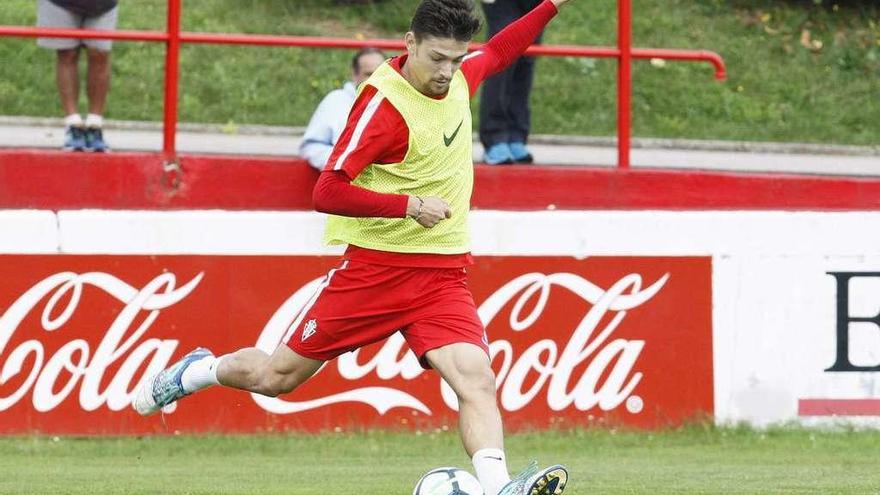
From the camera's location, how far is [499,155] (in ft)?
39.0

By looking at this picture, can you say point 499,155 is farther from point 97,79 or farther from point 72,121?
point 72,121

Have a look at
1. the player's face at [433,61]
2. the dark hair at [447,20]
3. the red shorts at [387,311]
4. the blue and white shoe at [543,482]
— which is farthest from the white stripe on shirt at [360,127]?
the blue and white shoe at [543,482]

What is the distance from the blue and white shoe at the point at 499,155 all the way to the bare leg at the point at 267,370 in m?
4.07

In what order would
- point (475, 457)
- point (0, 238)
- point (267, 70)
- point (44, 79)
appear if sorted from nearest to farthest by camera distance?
point (475, 457) → point (0, 238) → point (44, 79) → point (267, 70)

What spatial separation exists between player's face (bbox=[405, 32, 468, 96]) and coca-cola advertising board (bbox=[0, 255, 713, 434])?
4.04 m

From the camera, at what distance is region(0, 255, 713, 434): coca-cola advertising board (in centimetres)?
1095

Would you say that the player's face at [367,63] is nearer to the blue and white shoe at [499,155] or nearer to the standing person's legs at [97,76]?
the blue and white shoe at [499,155]

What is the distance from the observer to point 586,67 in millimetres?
18234

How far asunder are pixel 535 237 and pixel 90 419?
10.1 feet

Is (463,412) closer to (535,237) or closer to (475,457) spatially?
(475,457)

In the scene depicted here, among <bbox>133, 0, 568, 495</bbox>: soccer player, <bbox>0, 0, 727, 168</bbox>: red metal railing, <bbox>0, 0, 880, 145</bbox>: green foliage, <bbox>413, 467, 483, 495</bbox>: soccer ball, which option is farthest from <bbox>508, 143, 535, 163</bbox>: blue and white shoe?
<bbox>413, 467, 483, 495</bbox>: soccer ball

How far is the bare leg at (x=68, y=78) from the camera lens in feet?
37.9

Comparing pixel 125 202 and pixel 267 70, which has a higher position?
pixel 267 70

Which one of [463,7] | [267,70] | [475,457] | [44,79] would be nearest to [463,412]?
[475,457]
